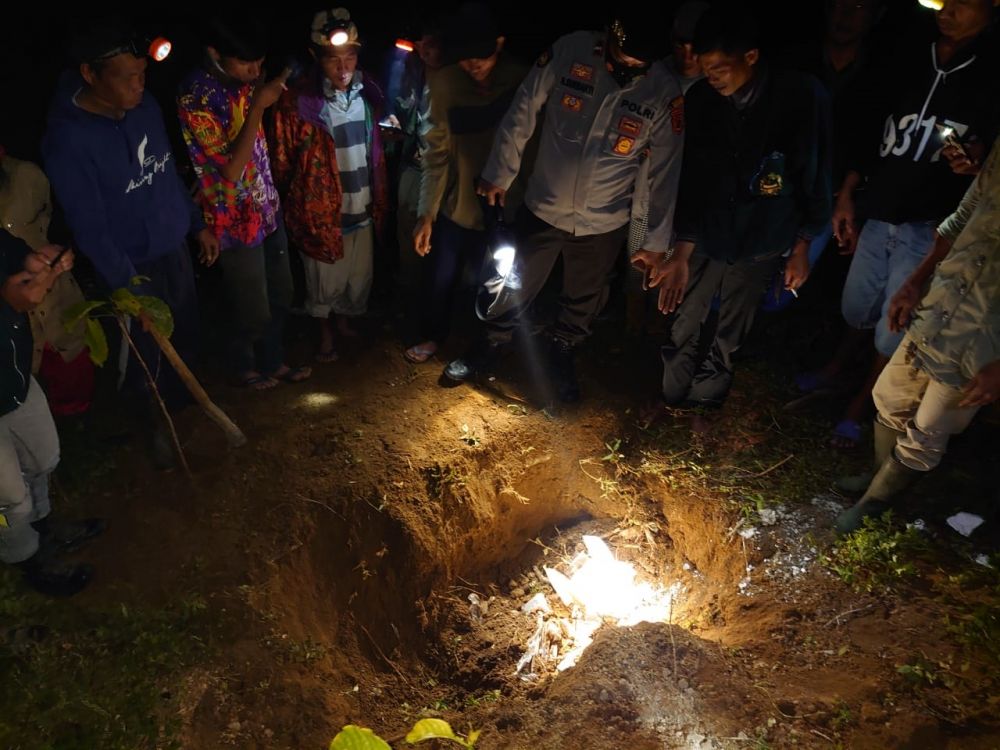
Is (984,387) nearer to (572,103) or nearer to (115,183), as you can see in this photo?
(572,103)

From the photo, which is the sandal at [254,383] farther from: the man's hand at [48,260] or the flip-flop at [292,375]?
the man's hand at [48,260]

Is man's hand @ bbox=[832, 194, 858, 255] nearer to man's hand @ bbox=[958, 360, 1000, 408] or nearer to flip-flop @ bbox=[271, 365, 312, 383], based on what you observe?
man's hand @ bbox=[958, 360, 1000, 408]

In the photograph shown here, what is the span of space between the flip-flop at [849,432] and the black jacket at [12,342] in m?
4.23

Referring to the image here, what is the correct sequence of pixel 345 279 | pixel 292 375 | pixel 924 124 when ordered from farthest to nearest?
1. pixel 345 279
2. pixel 292 375
3. pixel 924 124

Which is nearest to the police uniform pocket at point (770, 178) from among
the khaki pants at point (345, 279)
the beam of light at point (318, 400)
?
the khaki pants at point (345, 279)

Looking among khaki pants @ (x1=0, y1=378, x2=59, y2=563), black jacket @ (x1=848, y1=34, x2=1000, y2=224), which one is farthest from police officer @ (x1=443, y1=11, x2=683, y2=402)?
khaki pants @ (x1=0, y1=378, x2=59, y2=563)

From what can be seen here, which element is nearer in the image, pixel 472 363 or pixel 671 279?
pixel 671 279

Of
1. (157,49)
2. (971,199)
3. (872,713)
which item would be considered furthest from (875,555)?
(157,49)

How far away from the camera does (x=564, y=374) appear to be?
441cm

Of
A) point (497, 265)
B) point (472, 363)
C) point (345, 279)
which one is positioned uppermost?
point (497, 265)

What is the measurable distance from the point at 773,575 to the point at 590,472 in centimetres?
121

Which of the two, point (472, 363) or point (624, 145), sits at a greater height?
point (624, 145)

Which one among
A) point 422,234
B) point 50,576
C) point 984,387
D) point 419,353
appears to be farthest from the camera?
point 419,353

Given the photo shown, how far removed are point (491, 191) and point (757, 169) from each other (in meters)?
1.44
